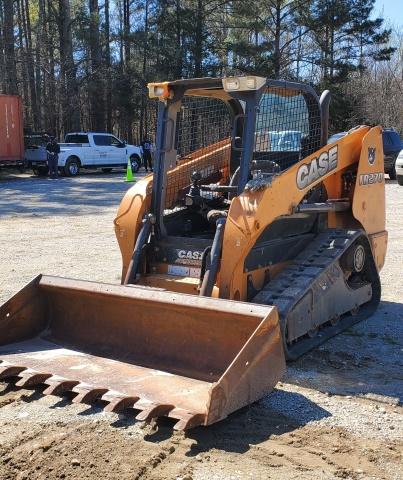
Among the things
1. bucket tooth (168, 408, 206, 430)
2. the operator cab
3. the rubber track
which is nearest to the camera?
bucket tooth (168, 408, 206, 430)

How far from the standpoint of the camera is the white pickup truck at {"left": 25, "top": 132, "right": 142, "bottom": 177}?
2814 cm

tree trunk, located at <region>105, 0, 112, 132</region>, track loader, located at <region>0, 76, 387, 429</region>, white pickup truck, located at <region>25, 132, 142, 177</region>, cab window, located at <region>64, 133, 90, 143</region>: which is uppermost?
tree trunk, located at <region>105, 0, 112, 132</region>

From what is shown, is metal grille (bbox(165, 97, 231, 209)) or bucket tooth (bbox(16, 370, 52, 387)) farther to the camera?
metal grille (bbox(165, 97, 231, 209))

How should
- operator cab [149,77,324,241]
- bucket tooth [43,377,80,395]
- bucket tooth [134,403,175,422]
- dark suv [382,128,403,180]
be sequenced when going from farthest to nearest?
dark suv [382,128,403,180] → operator cab [149,77,324,241] → bucket tooth [43,377,80,395] → bucket tooth [134,403,175,422]

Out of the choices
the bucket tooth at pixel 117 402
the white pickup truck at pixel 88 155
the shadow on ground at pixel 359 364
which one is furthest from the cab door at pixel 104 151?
the bucket tooth at pixel 117 402

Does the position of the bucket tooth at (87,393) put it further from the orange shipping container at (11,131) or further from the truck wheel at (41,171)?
the truck wheel at (41,171)

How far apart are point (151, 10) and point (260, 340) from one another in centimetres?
4219

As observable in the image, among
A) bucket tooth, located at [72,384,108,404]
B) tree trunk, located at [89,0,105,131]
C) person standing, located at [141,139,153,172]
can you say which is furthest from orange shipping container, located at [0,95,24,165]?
bucket tooth, located at [72,384,108,404]

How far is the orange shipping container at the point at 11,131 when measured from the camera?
2742 cm

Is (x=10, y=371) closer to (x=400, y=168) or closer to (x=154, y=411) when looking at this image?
(x=154, y=411)

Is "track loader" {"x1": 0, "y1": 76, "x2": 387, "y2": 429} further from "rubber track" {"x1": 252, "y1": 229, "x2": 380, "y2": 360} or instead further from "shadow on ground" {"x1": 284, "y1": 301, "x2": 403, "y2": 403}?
"shadow on ground" {"x1": 284, "y1": 301, "x2": 403, "y2": 403}

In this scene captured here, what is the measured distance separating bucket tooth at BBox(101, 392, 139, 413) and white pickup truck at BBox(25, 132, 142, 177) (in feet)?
80.0

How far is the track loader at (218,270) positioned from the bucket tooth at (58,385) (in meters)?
0.02

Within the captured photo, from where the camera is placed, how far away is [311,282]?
18.8 feet
